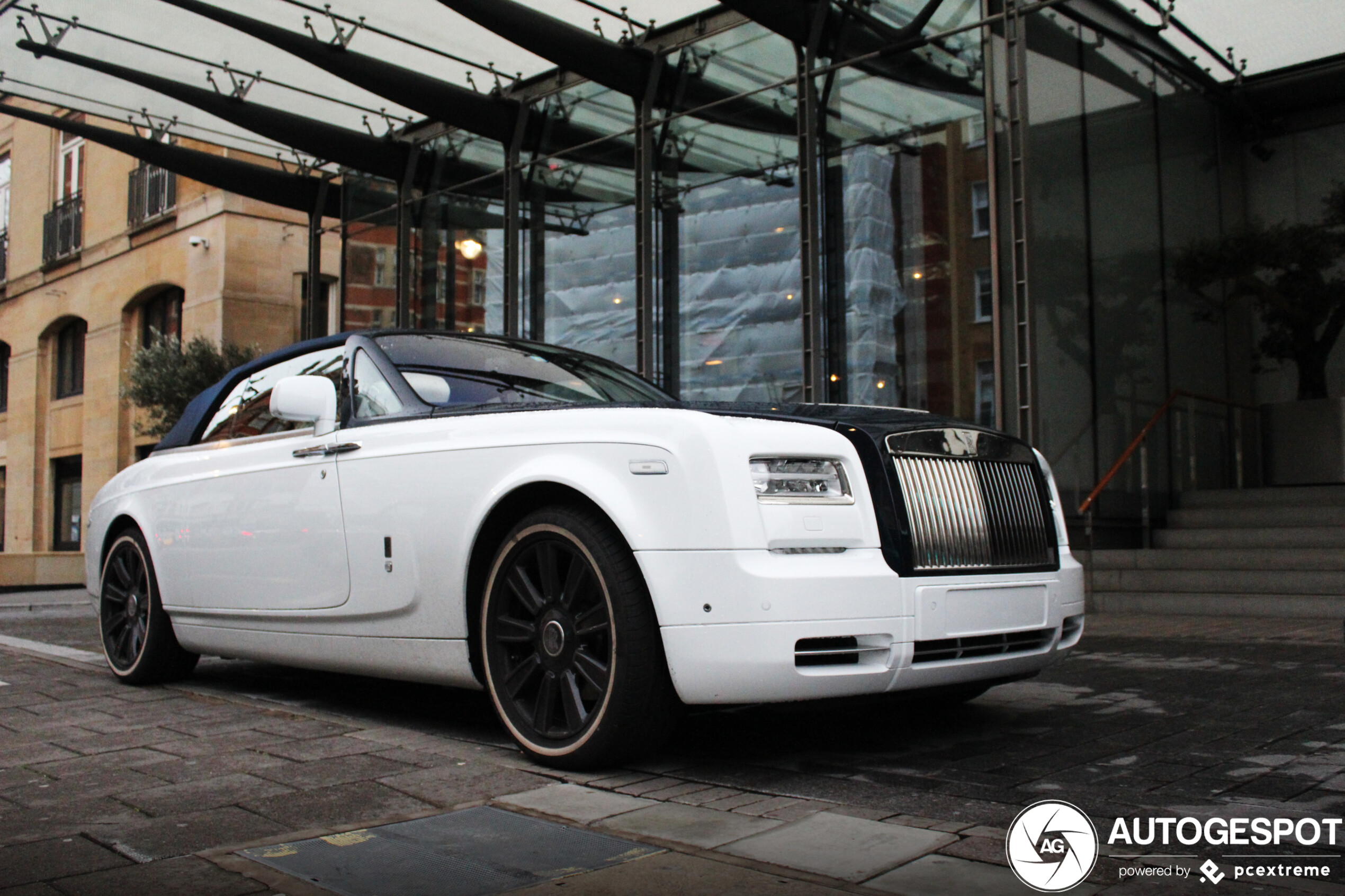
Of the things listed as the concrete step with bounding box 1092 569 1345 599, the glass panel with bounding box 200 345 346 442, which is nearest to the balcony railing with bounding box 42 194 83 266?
the glass panel with bounding box 200 345 346 442

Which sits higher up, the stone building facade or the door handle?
the stone building facade

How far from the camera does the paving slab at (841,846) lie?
2.54 meters

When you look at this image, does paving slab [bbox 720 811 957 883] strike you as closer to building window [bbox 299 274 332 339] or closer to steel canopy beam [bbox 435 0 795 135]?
steel canopy beam [bbox 435 0 795 135]

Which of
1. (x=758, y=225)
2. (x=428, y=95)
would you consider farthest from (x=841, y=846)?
(x=428, y=95)

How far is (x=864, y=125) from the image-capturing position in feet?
38.8

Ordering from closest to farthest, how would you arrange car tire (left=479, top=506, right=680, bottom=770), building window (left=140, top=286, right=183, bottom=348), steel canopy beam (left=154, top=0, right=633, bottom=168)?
car tire (left=479, top=506, right=680, bottom=770), steel canopy beam (left=154, top=0, right=633, bottom=168), building window (left=140, top=286, right=183, bottom=348)

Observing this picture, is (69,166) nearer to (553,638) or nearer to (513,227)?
(513,227)

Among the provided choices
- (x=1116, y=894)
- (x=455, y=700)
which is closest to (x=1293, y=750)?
(x=1116, y=894)

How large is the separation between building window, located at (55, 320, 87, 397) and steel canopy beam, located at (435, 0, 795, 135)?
59.8 feet

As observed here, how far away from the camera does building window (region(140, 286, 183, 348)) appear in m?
23.7

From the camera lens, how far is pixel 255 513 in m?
4.97

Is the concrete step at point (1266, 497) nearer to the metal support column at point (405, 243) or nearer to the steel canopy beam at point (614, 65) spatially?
the steel canopy beam at point (614, 65)

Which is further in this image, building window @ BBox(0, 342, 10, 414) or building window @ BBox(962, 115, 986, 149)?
building window @ BBox(0, 342, 10, 414)

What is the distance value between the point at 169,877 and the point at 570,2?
11.8 m
